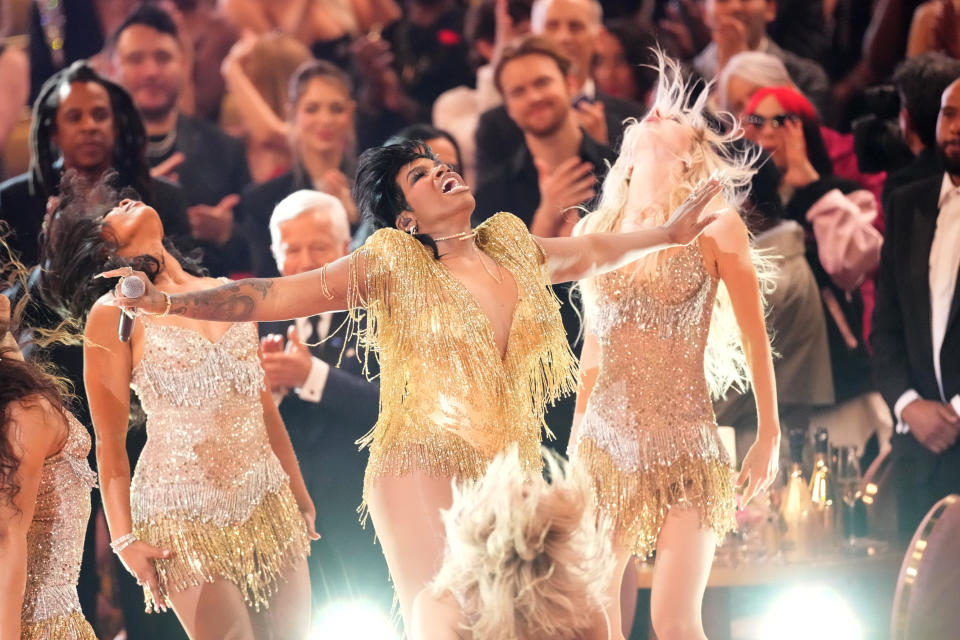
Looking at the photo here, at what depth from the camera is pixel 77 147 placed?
4.57m

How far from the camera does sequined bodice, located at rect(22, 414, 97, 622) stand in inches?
108

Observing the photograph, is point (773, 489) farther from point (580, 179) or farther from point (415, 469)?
point (415, 469)

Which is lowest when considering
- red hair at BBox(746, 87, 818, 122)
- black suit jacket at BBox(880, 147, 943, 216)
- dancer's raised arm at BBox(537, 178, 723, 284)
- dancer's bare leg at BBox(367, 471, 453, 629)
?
dancer's bare leg at BBox(367, 471, 453, 629)

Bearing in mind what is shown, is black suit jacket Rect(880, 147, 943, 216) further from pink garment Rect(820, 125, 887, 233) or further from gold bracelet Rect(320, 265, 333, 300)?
gold bracelet Rect(320, 265, 333, 300)

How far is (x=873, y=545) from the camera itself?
4422mm

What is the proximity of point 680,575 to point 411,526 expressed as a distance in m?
0.91

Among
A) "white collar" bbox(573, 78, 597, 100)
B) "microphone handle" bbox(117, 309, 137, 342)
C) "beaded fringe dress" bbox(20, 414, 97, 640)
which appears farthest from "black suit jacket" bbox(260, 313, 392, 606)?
"microphone handle" bbox(117, 309, 137, 342)

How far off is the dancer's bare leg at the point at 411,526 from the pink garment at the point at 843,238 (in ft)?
9.50

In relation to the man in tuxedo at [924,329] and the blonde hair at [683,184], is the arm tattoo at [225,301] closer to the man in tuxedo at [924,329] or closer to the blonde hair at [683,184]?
the blonde hair at [683,184]

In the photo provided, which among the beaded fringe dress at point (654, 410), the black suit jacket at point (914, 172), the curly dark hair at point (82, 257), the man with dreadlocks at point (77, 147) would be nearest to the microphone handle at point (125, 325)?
the curly dark hair at point (82, 257)

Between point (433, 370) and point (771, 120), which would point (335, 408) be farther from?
point (771, 120)

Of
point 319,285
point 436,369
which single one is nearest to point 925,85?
point 436,369

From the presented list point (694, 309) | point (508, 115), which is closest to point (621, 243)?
point (694, 309)

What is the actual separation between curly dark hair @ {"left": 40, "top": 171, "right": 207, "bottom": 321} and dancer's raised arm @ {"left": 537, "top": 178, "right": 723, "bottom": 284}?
3.94 ft
